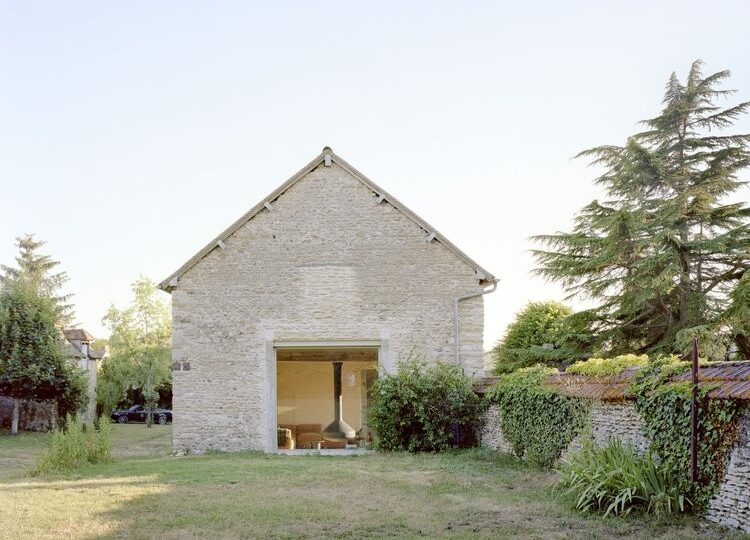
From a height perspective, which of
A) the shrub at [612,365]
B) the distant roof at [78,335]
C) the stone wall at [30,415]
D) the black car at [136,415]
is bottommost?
the black car at [136,415]

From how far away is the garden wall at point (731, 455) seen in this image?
23.2 feet

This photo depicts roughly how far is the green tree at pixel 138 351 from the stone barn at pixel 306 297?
2013 cm

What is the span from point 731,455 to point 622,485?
1.51m

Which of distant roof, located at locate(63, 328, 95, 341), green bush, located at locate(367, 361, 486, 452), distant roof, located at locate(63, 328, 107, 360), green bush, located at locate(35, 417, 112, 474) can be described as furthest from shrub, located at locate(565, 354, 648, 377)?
distant roof, located at locate(63, 328, 95, 341)

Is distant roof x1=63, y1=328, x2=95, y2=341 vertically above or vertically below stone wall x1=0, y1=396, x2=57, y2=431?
above

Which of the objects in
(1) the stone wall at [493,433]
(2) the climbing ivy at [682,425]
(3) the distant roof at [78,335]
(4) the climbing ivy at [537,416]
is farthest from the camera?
(3) the distant roof at [78,335]

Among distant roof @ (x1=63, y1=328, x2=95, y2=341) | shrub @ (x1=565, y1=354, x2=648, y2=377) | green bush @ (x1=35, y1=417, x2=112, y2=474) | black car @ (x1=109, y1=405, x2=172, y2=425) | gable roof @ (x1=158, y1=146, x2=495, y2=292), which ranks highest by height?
gable roof @ (x1=158, y1=146, x2=495, y2=292)

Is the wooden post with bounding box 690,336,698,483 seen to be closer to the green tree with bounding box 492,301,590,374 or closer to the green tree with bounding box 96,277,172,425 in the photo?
the green tree with bounding box 492,301,590,374

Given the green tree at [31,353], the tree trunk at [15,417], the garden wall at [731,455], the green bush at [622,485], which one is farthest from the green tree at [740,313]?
the tree trunk at [15,417]

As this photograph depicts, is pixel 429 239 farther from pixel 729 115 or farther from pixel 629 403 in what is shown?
pixel 729 115

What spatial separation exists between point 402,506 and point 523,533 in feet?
6.75

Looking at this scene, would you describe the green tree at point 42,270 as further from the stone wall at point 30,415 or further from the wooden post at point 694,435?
the wooden post at point 694,435

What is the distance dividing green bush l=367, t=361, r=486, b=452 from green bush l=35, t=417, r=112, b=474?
589cm

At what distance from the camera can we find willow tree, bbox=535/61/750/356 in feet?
67.8
